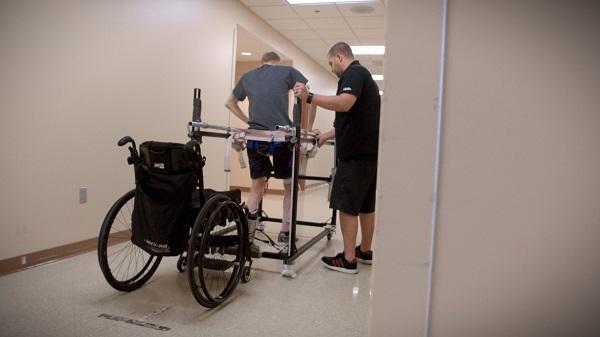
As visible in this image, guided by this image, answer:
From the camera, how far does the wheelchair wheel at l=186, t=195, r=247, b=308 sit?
5.54 ft

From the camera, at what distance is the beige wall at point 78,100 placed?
7.47 ft

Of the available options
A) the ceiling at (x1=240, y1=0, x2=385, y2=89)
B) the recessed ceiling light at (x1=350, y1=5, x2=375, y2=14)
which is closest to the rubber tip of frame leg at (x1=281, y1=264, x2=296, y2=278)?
the ceiling at (x1=240, y1=0, x2=385, y2=89)

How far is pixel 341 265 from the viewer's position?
2.54 meters

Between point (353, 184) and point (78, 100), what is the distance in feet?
6.20

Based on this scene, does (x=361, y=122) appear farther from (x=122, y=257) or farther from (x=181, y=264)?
(x=122, y=257)

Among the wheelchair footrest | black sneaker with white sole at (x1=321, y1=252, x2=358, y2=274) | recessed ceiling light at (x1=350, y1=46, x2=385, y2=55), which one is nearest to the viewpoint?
the wheelchair footrest

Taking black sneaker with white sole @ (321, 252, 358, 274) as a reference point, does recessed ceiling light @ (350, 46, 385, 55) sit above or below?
above

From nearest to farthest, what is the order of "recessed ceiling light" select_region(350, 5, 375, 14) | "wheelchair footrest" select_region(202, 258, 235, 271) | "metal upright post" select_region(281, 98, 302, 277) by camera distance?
"wheelchair footrest" select_region(202, 258, 235, 271), "metal upright post" select_region(281, 98, 302, 277), "recessed ceiling light" select_region(350, 5, 375, 14)

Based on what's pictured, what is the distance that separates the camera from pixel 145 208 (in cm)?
179

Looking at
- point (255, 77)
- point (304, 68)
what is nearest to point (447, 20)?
point (255, 77)

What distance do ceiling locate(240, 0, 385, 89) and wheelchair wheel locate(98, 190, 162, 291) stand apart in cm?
334

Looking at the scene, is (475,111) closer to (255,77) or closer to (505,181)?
(505,181)

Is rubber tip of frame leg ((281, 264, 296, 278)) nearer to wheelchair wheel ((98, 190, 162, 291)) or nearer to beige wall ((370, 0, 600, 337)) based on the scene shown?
A: wheelchair wheel ((98, 190, 162, 291))

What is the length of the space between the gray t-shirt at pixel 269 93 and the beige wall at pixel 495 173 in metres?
1.96
